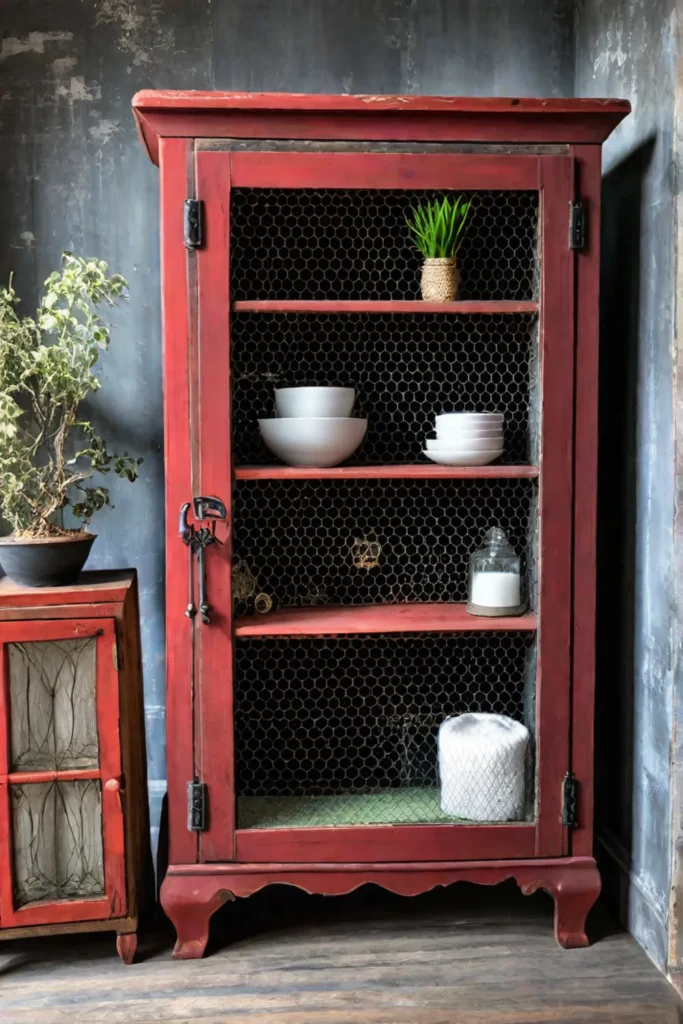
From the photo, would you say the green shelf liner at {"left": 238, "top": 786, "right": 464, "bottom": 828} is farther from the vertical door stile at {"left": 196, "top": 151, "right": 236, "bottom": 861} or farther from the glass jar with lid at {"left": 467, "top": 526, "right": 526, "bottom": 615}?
the glass jar with lid at {"left": 467, "top": 526, "right": 526, "bottom": 615}

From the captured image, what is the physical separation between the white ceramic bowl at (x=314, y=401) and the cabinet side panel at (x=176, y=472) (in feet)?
0.89

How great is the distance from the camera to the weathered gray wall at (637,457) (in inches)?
72.7

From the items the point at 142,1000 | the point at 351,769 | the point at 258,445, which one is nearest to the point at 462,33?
the point at 258,445

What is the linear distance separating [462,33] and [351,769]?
2113mm

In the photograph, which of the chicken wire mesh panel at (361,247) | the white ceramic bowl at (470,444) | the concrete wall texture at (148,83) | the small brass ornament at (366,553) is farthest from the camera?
the concrete wall texture at (148,83)

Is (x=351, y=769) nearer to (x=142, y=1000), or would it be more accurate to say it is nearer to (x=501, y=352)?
(x=142, y=1000)

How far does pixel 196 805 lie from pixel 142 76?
1952mm

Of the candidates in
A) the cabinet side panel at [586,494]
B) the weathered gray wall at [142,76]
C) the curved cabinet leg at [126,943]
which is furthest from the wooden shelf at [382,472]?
the curved cabinet leg at [126,943]

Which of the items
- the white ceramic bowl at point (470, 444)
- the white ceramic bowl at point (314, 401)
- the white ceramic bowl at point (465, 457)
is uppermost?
the white ceramic bowl at point (314, 401)

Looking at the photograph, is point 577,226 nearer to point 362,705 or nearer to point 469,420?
point 469,420

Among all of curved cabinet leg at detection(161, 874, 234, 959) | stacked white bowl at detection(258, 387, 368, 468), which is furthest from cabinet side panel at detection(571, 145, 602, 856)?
curved cabinet leg at detection(161, 874, 234, 959)

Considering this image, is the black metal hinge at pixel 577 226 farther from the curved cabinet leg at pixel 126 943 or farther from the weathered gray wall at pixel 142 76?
the curved cabinet leg at pixel 126 943

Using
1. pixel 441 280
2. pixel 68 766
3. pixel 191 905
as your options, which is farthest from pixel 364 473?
pixel 191 905

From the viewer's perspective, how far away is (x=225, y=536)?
1.85 meters
